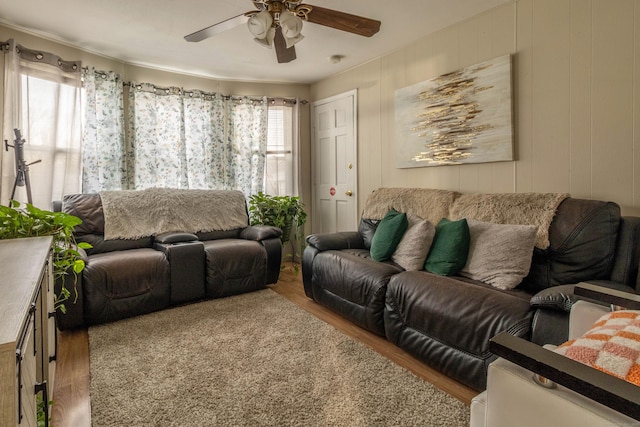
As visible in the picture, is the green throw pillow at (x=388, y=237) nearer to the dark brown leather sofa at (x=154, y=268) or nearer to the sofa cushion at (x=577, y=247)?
the sofa cushion at (x=577, y=247)

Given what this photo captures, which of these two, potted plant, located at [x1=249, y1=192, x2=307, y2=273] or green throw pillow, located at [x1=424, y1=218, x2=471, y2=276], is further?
potted plant, located at [x1=249, y1=192, x2=307, y2=273]

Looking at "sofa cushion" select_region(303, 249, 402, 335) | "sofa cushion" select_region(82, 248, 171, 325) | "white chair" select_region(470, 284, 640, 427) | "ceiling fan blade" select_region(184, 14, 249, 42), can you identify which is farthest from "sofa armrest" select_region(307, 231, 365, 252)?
"white chair" select_region(470, 284, 640, 427)

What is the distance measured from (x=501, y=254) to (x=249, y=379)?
1.64 metres

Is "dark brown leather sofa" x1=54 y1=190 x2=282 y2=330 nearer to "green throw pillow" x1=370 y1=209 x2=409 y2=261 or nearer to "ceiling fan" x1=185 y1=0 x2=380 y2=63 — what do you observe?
"green throw pillow" x1=370 y1=209 x2=409 y2=261

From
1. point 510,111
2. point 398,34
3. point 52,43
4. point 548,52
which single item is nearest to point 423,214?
point 510,111

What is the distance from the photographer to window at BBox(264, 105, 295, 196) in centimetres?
449

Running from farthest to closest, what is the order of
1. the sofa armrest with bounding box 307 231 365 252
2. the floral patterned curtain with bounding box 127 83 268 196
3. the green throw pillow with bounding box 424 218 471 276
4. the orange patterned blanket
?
the floral patterned curtain with bounding box 127 83 268 196 → the sofa armrest with bounding box 307 231 365 252 → the green throw pillow with bounding box 424 218 471 276 → the orange patterned blanket

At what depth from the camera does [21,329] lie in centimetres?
62

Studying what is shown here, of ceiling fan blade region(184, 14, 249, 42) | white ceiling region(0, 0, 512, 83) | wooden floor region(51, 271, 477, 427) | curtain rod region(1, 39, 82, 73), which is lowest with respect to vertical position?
wooden floor region(51, 271, 477, 427)

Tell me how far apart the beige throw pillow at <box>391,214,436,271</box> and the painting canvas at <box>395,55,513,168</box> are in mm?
740

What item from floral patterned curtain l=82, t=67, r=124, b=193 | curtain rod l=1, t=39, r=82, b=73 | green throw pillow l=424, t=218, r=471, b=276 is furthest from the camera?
floral patterned curtain l=82, t=67, r=124, b=193

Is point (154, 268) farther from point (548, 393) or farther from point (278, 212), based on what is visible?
point (548, 393)

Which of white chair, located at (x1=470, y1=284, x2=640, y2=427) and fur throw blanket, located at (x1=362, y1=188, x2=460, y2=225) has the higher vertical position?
fur throw blanket, located at (x1=362, y1=188, x2=460, y2=225)

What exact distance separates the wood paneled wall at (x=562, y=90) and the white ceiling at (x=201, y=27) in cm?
24
